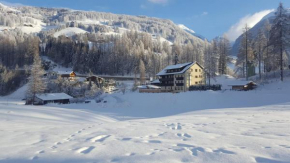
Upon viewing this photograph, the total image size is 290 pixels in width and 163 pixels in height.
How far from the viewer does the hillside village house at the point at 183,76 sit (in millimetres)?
54406

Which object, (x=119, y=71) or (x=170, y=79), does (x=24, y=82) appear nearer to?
(x=119, y=71)

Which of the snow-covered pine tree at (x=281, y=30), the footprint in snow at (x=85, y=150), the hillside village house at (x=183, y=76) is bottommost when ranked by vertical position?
the footprint in snow at (x=85, y=150)

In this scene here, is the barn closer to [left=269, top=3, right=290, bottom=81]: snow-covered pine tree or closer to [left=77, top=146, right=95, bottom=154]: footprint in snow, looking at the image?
[left=77, top=146, right=95, bottom=154]: footprint in snow

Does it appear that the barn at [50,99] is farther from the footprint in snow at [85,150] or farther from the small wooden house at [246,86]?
the footprint in snow at [85,150]

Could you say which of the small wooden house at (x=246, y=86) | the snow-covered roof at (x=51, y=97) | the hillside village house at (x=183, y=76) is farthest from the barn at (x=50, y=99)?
the small wooden house at (x=246, y=86)

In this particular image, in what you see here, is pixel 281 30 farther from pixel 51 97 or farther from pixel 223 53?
pixel 51 97

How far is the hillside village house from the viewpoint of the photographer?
54406 mm

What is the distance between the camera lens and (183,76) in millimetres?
54594

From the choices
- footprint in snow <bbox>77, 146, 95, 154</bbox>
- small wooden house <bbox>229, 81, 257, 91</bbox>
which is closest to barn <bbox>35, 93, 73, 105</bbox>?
small wooden house <bbox>229, 81, 257, 91</bbox>

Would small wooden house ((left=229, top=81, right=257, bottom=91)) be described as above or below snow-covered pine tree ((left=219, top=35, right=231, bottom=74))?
below

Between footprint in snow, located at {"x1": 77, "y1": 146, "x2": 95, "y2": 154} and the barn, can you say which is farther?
the barn

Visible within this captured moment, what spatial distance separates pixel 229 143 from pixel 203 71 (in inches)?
2126

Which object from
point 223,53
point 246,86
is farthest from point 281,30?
point 223,53

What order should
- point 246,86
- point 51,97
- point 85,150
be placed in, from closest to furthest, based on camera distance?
point 85,150 < point 246,86 < point 51,97
